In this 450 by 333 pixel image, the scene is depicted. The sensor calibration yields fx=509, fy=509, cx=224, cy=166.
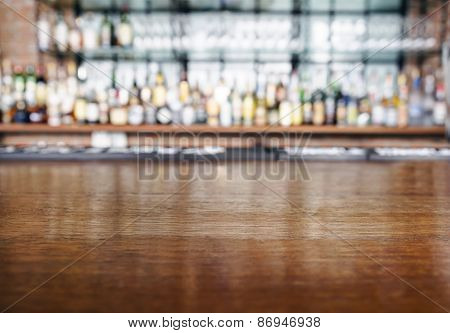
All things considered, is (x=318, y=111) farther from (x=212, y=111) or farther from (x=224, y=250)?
(x=224, y=250)

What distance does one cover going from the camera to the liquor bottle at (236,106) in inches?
88.3

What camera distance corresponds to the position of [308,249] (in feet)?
1.29

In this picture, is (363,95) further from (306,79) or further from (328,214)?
(328,214)

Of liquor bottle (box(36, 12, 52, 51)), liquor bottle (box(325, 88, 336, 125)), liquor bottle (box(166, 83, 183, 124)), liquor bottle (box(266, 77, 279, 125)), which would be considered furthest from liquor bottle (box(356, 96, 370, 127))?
liquor bottle (box(36, 12, 52, 51))

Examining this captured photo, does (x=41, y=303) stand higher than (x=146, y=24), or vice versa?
(x=146, y=24)

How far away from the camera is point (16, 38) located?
8.07ft

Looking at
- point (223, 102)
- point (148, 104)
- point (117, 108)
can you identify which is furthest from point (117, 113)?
point (223, 102)

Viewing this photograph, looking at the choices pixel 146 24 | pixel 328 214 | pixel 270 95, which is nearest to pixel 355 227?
pixel 328 214

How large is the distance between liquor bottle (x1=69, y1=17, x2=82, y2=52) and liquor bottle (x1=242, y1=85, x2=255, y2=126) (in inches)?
30.8

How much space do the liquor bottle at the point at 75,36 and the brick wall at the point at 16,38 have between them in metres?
0.21

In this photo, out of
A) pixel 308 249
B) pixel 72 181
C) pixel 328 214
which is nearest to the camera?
pixel 308 249

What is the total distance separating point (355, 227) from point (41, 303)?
1.02 ft

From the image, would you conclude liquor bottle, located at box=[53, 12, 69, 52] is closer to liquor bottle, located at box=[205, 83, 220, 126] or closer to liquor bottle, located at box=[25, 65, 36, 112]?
liquor bottle, located at box=[25, 65, 36, 112]

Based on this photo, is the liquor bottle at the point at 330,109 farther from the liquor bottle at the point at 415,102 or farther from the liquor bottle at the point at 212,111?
the liquor bottle at the point at 212,111
